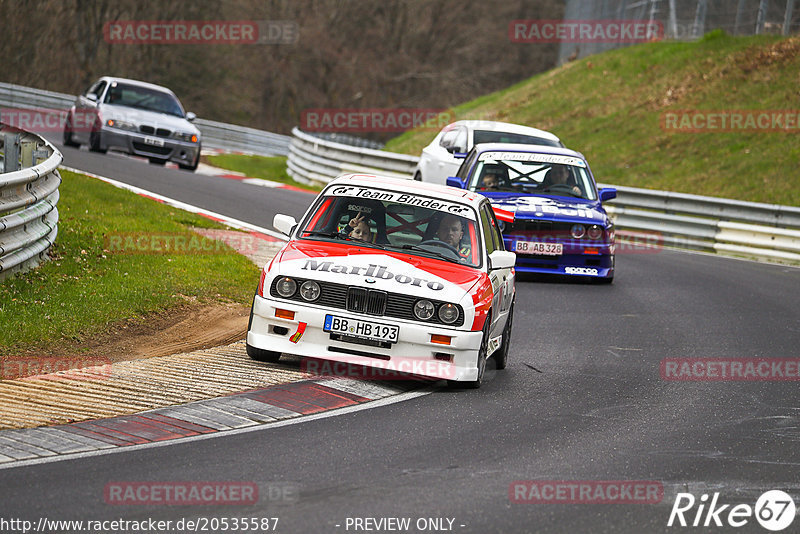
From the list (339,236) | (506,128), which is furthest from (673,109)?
(339,236)

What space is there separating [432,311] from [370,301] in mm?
476

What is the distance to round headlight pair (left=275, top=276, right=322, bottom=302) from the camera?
8.77 m

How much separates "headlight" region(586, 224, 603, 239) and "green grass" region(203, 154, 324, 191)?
1596 centimetres

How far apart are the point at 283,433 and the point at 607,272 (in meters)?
9.41

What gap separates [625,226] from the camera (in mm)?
23828

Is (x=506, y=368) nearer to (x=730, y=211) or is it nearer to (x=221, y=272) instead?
(x=221, y=272)

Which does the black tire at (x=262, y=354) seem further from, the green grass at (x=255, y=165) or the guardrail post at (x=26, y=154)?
the green grass at (x=255, y=165)

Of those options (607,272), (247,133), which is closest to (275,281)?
(607,272)

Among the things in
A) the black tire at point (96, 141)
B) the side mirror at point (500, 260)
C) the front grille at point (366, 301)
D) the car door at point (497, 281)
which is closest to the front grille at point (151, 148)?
the black tire at point (96, 141)

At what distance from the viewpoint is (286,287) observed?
8836 millimetres

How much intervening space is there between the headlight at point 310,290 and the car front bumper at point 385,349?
0.31 feet

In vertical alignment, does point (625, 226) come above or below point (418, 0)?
below

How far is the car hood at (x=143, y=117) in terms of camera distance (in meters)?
23.7

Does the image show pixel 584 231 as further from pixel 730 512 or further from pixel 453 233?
pixel 730 512
